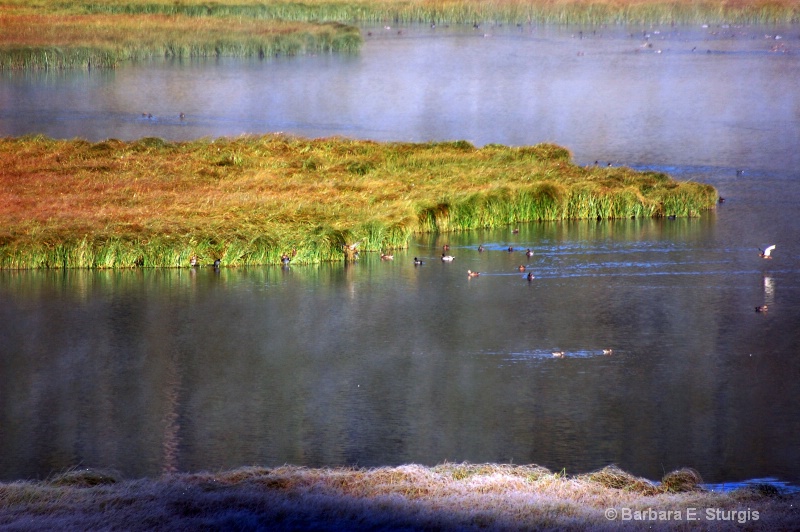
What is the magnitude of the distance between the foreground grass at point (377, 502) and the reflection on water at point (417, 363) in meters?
1.55

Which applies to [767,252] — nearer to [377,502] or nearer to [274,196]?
[274,196]

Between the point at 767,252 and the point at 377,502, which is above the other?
the point at 767,252

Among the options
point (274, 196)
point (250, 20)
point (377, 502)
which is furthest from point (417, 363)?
point (250, 20)

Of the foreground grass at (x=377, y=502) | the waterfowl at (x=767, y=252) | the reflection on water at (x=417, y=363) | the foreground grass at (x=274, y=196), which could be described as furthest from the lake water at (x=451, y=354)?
the foreground grass at (x=377, y=502)

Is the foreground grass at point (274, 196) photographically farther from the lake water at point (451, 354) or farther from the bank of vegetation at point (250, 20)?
the bank of vegetation at point (250, 20)

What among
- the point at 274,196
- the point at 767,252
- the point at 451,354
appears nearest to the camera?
the point at 451,354

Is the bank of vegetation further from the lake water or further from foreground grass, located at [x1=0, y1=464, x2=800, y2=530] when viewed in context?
foreground grass, located at [x1=0, y1=464, x2=800, y2=530]

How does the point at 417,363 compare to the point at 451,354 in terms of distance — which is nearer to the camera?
Result: the point at 417,363

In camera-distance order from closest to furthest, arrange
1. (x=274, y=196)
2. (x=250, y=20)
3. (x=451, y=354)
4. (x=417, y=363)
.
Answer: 1. (x=417, y=363)
2. (x=451, y=354)
3. (x=274, y=196)
4. (x=250, y=20)

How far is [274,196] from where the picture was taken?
21359 mm

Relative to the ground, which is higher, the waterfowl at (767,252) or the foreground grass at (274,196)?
the foreground grass at (274,196)

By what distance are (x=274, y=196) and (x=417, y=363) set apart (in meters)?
8.27

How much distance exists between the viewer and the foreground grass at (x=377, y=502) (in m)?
7.82

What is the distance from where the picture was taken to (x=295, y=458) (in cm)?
1083
